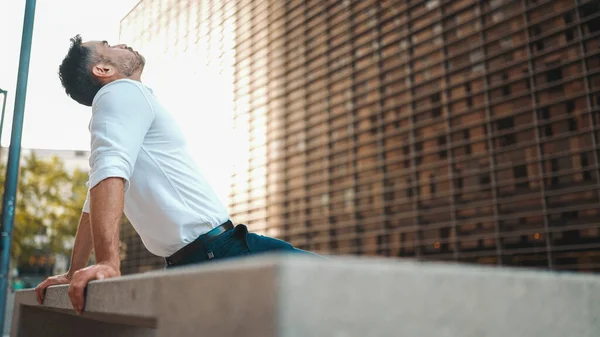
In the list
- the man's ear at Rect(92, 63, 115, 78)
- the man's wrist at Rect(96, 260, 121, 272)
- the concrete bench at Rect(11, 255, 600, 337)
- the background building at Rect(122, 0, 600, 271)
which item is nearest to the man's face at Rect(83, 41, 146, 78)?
the man's ear at Rect(92, 63, 115, 78)

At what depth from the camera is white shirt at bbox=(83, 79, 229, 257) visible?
56.1 inches

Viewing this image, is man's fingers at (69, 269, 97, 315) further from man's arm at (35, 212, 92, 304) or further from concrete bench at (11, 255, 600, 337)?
man's arm at (35, 212, 92, 304)

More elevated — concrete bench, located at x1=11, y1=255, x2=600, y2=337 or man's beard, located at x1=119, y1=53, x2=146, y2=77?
man's beard, located at x1=119, y1=53, x2=146, y2=77

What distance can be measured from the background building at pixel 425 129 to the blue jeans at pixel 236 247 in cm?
1171

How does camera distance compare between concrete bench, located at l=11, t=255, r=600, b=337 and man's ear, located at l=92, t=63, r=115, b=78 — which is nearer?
concrete bench, located at l=11, t=255, r=600, b=337

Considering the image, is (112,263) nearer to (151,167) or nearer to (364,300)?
(151,167)

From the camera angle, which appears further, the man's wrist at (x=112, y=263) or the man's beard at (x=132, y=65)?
the man's beard at (x=132, y=65)

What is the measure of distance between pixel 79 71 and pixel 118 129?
1.62 ft

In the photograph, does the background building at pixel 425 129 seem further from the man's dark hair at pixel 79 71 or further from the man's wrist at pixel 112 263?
the man's wrist at pixel 112 263

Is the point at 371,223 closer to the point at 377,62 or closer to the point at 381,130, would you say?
the point at 381,130

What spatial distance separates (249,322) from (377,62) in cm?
1710

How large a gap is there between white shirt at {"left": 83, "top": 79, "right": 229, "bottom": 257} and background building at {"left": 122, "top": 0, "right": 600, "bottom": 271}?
38.9 ft

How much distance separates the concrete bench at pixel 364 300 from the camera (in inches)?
17.6

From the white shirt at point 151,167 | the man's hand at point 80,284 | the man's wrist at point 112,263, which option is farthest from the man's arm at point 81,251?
the man's hand at point 80,284
